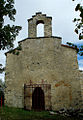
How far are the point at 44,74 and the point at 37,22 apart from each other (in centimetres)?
420

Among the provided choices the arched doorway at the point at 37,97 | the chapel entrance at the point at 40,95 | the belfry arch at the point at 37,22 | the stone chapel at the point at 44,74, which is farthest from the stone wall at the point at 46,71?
the arched doorway at the point at 37,97

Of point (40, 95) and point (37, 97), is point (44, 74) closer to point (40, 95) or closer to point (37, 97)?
point (40, 95)

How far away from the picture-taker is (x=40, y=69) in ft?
31.6

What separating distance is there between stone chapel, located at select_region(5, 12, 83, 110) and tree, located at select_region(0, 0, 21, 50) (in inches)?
77.3

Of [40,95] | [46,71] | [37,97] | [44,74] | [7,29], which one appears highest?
[7,29]

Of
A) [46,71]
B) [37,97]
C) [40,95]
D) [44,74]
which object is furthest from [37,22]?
[37,97]

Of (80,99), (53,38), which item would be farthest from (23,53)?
(80,99)

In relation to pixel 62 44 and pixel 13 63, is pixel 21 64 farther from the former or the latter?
pixel 62 44

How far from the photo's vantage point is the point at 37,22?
35.7 ft

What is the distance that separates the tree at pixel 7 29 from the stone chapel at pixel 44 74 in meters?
1.96

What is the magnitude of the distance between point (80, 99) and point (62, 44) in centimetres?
404

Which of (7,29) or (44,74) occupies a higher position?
(7,29)

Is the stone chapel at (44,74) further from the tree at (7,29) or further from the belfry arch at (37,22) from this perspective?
the tree at (7,29)

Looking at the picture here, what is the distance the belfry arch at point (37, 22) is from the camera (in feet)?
34.1
